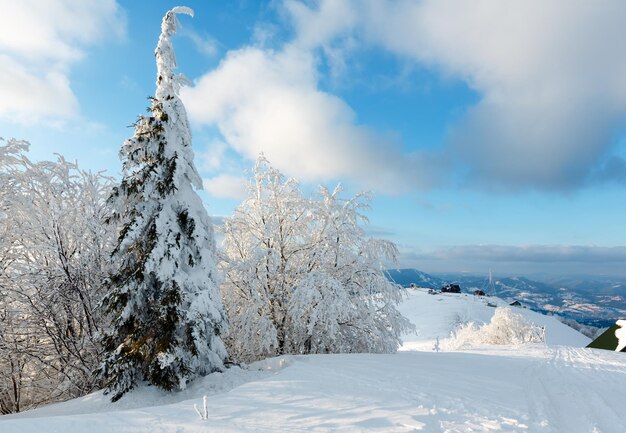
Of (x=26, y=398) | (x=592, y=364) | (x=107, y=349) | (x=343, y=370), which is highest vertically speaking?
(x=107, y=349)

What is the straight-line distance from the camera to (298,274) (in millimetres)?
14719

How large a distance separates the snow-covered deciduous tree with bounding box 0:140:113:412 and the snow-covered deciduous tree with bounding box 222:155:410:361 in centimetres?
490

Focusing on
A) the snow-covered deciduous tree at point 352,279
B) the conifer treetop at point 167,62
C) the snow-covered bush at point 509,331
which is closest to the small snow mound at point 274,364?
the snow-covered deciduous tree at point 352,279

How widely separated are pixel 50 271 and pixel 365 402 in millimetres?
11066

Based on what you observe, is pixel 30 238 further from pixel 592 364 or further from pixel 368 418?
pixel 592 364

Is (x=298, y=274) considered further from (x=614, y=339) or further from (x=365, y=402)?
(x=614, y=339)

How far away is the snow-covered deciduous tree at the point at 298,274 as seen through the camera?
13734mm

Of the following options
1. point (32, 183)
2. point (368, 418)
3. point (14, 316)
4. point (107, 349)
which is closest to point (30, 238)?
point (32, 183)

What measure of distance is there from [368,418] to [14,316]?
43.4ft

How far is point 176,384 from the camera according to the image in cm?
873

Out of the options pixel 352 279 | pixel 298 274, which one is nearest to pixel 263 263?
pixel 298 274

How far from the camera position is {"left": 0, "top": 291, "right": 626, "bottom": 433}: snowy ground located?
19.3 ft

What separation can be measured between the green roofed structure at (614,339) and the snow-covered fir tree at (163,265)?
87.6 feet

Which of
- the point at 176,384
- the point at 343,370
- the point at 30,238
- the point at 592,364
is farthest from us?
the point at 592,364
